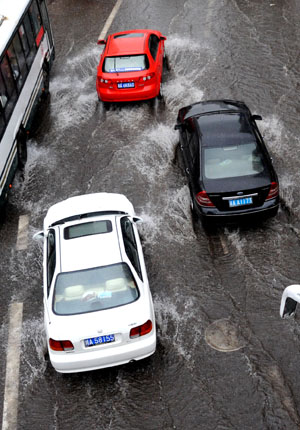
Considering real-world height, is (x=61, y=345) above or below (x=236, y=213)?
above

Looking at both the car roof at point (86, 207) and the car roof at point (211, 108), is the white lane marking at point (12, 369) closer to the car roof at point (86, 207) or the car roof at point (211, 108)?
the car roof at point (86, 207)

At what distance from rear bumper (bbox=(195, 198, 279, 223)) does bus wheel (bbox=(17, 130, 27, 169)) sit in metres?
4.94

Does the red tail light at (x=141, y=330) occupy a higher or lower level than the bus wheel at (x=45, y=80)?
higher

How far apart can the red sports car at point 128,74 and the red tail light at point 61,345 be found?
8.51 metres

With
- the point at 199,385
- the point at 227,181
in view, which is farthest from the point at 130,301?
the point at 227,181

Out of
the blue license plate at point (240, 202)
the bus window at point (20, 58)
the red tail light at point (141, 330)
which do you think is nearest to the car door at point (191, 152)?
the blue license plate at point (240, 202)

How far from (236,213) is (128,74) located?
5.90 m

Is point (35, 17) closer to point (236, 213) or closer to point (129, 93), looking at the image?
point (129, 93)

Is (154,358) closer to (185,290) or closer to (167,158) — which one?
(185,290)

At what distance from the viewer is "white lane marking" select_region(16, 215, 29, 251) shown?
1145cm

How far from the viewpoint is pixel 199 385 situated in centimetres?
845

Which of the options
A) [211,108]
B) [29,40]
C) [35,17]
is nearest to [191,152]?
[211,108]

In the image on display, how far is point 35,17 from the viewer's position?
51.4 ft

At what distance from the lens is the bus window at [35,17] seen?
15.3m
